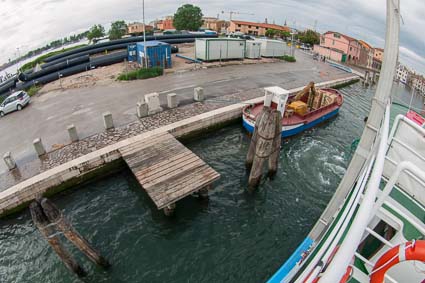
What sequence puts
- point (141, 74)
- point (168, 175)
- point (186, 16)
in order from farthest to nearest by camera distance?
point (186, 16) → point (141, 74) → point (168, 175)

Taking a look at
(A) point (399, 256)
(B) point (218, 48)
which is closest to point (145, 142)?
Result: (A) point (399, 256)

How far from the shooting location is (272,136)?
945 centimetres

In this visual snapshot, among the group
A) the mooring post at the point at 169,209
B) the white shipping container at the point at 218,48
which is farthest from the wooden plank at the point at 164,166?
the white shipping container at the point at 218,48

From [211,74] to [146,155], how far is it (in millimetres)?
15544

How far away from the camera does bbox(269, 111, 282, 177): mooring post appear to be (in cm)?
A: 954

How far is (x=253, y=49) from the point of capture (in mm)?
32000

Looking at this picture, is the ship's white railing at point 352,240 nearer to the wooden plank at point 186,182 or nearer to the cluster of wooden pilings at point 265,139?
the cluster of wooden pilings at point 265,139

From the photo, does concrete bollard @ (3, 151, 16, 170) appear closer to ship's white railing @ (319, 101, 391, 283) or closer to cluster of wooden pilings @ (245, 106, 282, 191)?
cluster of wooden pilings @ (245, 106, 282, 191)

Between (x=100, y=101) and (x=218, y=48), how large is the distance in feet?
55.4

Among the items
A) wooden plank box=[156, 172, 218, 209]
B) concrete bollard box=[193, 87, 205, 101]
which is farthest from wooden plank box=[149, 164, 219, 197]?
concrete bollard box=[193, 87, 205, 101]

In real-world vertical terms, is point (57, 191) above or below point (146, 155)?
below

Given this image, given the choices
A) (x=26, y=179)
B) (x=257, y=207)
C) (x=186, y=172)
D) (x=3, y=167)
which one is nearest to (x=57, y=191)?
(x=26, y=179)

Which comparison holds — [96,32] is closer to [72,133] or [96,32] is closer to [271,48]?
[271,48]

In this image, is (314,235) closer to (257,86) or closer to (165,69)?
(257,86)
